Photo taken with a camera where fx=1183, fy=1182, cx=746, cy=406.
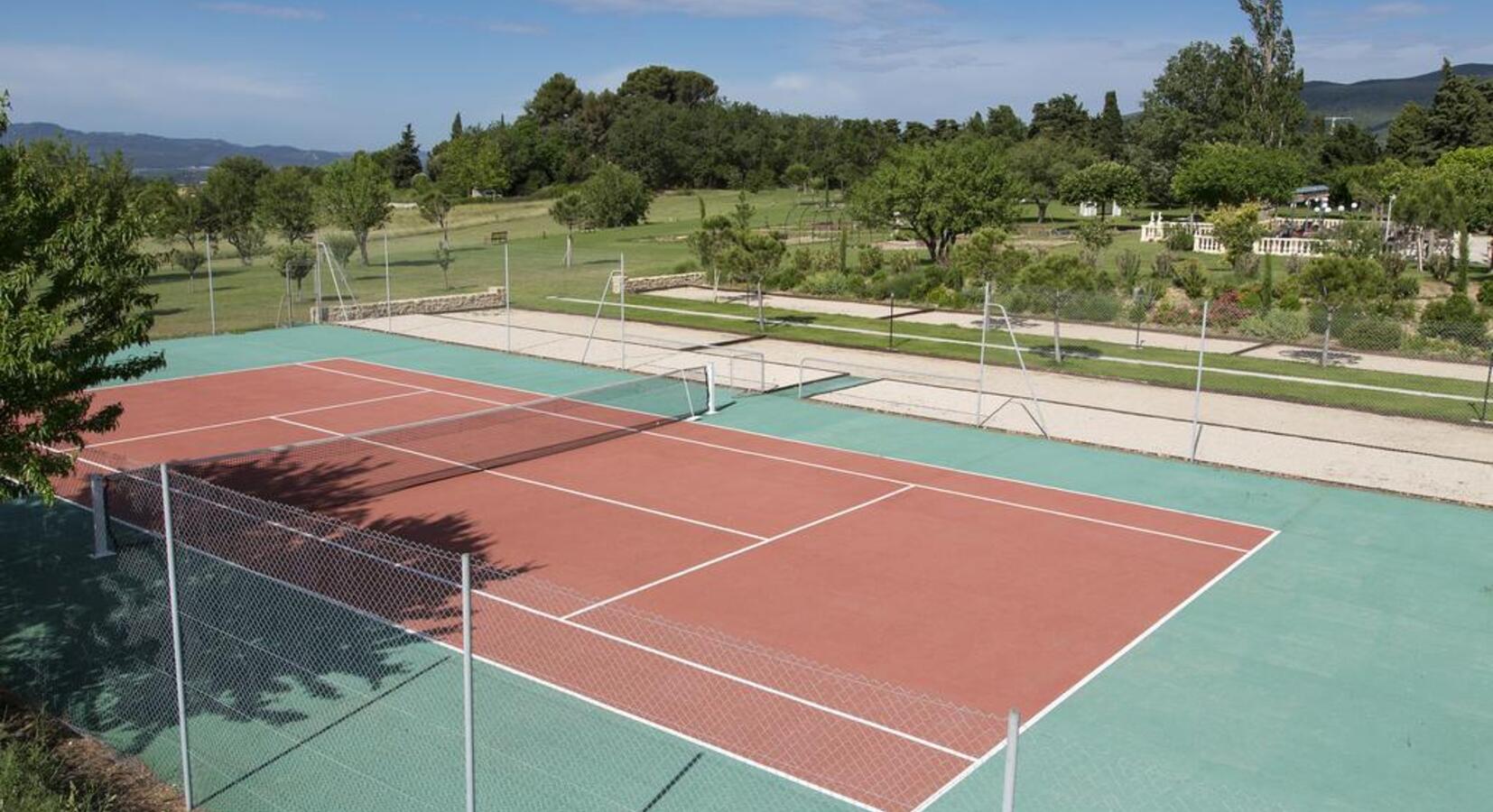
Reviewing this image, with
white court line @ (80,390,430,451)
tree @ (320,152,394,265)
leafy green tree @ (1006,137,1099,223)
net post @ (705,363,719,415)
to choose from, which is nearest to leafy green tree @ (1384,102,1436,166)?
leafy green tree @ (1006,137,1099,223)

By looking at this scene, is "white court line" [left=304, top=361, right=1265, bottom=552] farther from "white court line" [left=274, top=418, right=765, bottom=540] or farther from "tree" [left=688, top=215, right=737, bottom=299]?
"tree" [left=688, top=215, right=737, bottom=299]

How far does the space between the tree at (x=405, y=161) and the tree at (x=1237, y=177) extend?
81250 millimetres

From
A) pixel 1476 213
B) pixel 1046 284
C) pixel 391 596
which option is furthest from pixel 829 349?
pixel 1476 213

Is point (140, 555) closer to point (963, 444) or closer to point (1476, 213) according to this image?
point (963, 444)

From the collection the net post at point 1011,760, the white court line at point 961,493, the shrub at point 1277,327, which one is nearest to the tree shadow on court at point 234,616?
the net post at point 1011,760

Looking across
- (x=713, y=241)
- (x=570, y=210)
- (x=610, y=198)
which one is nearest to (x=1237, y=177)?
(x=610, y=198)

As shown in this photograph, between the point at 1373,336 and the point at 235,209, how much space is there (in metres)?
46.2

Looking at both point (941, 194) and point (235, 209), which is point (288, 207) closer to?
point (235, 209)

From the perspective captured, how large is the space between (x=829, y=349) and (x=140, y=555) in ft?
68.2

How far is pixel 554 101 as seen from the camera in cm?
15188

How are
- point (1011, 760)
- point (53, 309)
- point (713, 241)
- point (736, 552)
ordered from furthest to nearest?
point (713, 241) → point (736, 552) → point (53, 309) → point (1011, 760)

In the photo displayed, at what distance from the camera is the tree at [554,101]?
151875mm

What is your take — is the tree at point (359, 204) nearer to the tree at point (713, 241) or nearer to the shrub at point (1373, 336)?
the tree at point (713, 241)

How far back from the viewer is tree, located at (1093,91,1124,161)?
381 feet
